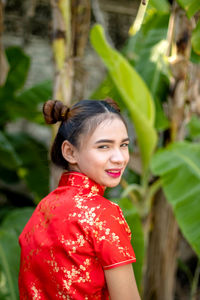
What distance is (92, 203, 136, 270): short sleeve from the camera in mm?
775

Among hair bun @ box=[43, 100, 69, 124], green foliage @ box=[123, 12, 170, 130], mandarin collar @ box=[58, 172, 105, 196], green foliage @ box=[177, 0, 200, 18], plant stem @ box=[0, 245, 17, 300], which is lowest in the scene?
plant stem @ box=[0, 245, 17, 300]

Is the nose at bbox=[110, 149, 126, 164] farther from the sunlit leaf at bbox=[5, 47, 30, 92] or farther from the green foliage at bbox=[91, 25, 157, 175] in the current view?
the sunlit leaf at bbox=[5, 47, 30, 92]

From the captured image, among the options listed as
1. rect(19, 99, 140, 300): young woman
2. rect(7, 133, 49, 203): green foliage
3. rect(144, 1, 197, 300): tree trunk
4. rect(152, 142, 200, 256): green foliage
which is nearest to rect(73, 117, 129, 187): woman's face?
rect(19, 99, 140, 300): young woman

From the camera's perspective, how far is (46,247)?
34.3 inches

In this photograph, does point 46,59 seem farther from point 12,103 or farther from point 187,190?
point 187,190

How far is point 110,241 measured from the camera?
784 millimetres

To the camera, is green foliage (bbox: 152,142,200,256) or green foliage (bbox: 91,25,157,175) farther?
green foliage (bbox: 91,25,157,175)

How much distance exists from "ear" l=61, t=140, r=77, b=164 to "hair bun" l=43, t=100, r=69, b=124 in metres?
0.08

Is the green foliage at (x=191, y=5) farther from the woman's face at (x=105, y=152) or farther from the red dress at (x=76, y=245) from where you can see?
the red dress at (x=76, y=245)

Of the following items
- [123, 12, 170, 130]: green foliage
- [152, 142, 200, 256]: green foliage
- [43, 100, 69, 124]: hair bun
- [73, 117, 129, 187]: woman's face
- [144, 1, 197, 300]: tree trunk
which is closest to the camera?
[73, 117, 129, 187]: woman's face

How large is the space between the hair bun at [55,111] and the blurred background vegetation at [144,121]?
16 centimetres

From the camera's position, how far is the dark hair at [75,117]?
0.91 metres

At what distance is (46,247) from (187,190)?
1.07 meters

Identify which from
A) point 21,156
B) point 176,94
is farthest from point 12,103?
point 176,94
